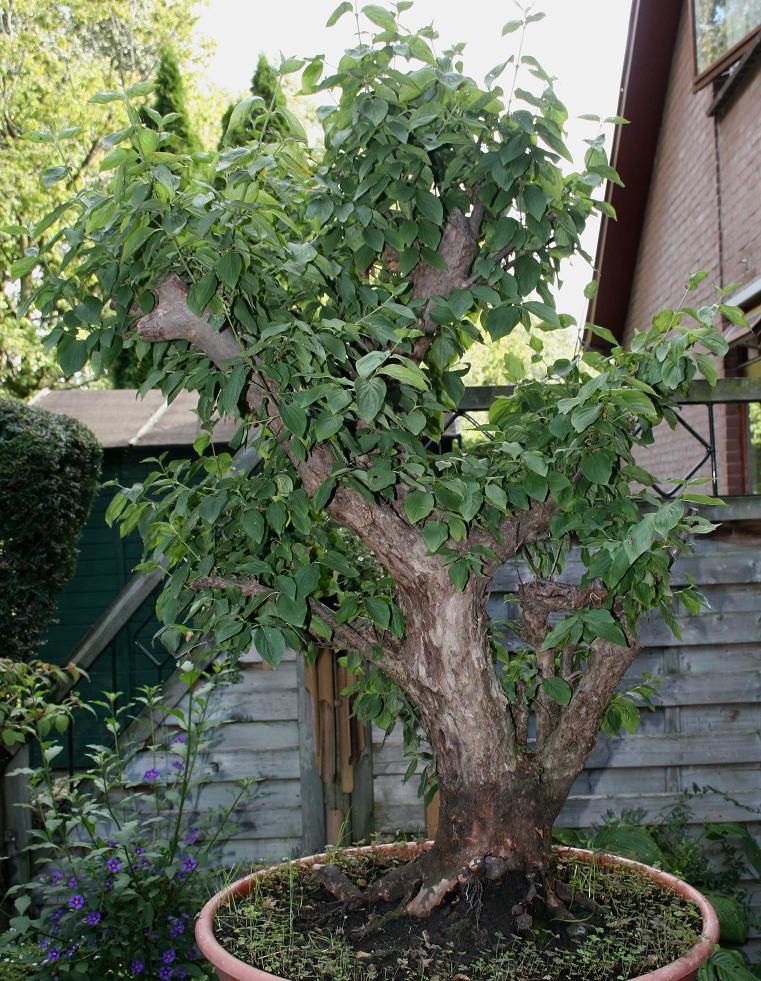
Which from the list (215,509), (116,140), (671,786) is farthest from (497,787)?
(671,786)

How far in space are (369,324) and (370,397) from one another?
0.17 m

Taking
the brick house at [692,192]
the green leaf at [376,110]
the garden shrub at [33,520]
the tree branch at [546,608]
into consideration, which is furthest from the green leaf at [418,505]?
the brick house at [692,192]

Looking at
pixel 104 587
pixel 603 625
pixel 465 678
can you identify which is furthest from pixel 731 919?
pixel 104 587

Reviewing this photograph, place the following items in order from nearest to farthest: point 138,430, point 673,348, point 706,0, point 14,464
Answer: point 673,348, point 14,464, point 706,0, point 138,430

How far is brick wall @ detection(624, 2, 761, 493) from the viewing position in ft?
19.0

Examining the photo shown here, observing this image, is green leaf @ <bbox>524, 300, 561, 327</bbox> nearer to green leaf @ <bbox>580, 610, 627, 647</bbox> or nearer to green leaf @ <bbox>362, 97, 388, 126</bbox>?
green leaf @ <bbox>362, 97, 388, 126</bbox>

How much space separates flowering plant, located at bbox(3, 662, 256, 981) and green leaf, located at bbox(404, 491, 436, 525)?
1702mm

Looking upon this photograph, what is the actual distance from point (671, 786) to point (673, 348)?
2.35 metres

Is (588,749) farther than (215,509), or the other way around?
(588,749)

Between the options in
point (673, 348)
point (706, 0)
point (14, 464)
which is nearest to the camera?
point (673, 348)

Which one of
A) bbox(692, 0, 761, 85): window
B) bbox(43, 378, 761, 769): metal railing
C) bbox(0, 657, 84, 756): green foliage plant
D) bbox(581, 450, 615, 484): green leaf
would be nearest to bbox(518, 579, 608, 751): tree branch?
bbox(581, 450, 615, 484): green leaf

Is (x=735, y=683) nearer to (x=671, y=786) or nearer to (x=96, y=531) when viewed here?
(x=671, y=786)

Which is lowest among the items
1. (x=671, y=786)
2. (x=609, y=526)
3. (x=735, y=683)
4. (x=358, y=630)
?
(x=671, y=786)

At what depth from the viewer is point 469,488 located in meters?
1.71
